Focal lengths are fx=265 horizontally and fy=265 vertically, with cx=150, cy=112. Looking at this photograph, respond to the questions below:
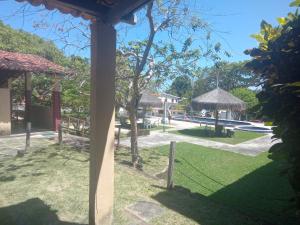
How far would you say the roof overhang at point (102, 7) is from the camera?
334 cm

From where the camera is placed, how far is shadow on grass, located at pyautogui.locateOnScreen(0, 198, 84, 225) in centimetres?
410

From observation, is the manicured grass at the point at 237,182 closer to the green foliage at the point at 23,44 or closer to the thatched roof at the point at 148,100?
the thatched roof at the point at 148,100

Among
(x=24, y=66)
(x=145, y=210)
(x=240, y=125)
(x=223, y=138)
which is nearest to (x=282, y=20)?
(x=145, y=210)

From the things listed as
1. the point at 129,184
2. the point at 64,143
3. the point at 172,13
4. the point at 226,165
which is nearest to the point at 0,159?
the point at 64,143

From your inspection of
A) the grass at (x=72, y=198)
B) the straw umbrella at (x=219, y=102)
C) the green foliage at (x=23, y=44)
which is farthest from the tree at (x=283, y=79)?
the straw umbrella at (x=219, y=102)

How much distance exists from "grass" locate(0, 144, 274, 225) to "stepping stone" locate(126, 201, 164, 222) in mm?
106

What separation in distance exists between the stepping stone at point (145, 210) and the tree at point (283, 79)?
2.56 meters

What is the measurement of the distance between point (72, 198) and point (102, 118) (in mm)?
2321

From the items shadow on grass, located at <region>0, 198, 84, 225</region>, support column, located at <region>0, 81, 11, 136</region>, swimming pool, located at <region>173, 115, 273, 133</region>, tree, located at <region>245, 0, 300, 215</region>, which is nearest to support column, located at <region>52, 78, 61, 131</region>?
support column, located at <region>0, 81, 11, 136</region>

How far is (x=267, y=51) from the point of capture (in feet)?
9.57

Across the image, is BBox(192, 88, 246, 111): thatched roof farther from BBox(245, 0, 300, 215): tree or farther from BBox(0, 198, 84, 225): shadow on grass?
BBox(245, 0, 300, 215): tree

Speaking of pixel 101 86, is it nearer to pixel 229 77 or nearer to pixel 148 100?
pixel 148 100

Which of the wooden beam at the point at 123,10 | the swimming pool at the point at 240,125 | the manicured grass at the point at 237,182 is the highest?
the wooden beam at the point at 123,10

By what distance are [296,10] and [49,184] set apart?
5.65 m
